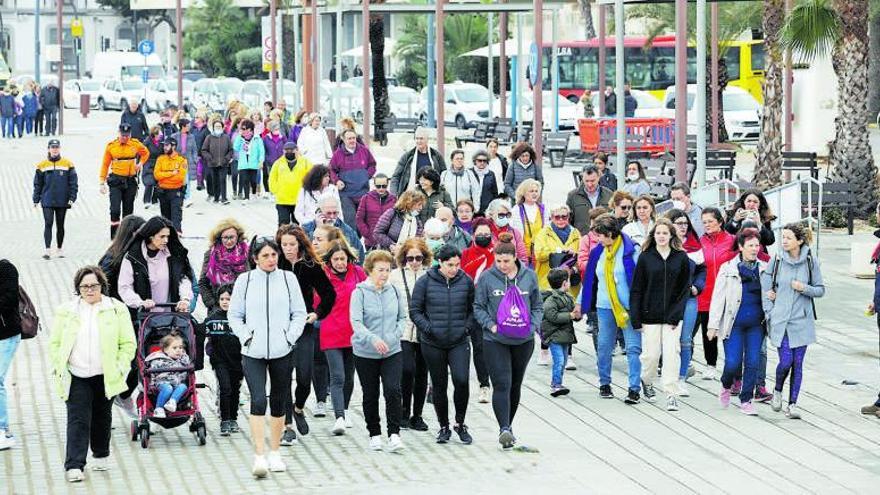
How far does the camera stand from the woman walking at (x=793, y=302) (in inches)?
546

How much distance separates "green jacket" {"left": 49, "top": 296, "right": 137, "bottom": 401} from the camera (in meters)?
11.7

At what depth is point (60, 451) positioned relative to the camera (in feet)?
42.0

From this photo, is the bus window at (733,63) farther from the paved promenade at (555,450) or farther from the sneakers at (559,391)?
the sneakers at (559,391)

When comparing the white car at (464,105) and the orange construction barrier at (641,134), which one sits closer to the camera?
the orange construction barrier at (641,134)

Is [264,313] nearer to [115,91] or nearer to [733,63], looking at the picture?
[733,63]

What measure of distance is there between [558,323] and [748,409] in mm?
1642

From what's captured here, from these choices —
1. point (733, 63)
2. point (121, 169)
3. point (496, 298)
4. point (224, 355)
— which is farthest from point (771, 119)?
point (733, 63)

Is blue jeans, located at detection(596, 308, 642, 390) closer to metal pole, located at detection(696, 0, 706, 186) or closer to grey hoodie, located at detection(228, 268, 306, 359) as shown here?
grey hoodie, located at detection(228, 268, 306, 359)

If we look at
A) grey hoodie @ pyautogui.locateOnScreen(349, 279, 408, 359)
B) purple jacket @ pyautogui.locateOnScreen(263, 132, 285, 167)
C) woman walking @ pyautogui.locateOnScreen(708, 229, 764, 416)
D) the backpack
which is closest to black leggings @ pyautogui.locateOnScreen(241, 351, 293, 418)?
grey hoodie @ pyautogui.locateOnScreen(349, 279, 408, 359)

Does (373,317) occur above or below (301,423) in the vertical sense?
above

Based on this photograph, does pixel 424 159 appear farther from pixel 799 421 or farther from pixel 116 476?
pixel 116 476

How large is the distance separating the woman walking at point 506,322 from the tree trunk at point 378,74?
36.3 m

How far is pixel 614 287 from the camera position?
1455cm

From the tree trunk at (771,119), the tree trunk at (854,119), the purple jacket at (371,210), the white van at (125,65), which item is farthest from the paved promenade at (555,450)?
the white van at (125,65)
